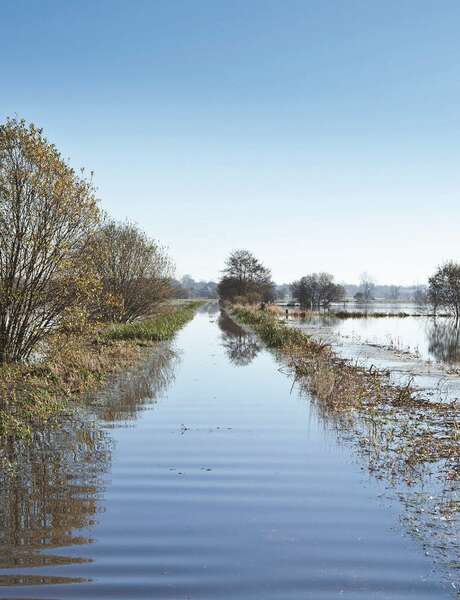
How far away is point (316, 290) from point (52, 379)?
86.8 metres

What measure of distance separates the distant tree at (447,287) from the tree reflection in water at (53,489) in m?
64.8

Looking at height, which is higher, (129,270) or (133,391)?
(129,270)

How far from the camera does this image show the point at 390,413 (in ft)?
42.3

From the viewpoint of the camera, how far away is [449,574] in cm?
554

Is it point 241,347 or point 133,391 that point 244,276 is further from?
point 133,391

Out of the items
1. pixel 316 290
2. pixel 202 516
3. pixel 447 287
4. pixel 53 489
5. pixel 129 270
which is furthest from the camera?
pixel 316 290

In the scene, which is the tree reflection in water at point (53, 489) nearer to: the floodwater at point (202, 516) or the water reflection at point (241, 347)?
the floodwater at point (202, 516)

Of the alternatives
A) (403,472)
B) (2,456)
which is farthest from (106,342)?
(403,472)

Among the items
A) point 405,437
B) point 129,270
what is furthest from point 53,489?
point 129,270

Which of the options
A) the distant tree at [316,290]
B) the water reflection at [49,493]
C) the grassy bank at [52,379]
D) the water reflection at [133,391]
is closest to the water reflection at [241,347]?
the water reflection at [133,391]

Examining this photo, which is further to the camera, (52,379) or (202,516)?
(52,379)

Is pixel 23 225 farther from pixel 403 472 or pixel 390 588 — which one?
pixel 390 588

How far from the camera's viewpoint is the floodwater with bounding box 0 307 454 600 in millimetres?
5363

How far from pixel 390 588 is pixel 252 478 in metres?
3.53
